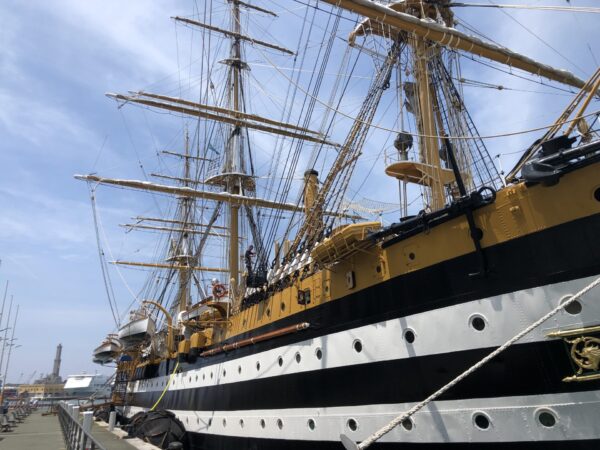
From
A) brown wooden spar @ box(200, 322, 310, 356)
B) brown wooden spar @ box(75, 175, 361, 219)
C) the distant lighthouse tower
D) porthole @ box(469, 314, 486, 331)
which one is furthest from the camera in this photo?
the distant lighthouse tower

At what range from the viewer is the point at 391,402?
5.59 m

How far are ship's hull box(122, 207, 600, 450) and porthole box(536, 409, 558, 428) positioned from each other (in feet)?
0.03

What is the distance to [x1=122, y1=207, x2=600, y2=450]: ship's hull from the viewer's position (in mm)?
4262

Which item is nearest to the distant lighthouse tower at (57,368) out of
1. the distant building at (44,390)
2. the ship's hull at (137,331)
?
A: the distant building at (44,390)

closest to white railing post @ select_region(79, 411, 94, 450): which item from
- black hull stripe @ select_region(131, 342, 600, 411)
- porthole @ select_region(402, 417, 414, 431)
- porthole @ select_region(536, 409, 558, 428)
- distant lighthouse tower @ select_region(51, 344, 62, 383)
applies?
black hull stripe @ select_region(131, 342, 600, 411)

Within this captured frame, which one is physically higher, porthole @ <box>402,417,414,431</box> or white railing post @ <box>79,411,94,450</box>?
white railing post @ <box>79,411,94,450</box>

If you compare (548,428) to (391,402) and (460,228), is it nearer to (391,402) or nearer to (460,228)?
(391,402)

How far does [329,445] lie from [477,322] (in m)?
3.14

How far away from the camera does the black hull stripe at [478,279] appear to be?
4322 mm

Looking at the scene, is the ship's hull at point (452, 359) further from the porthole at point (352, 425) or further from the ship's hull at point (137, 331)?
the ship's hull at point (137, 331)

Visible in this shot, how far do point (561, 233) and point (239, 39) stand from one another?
69.9ft

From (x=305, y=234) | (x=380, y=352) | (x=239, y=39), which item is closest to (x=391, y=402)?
(x=380, y=352)

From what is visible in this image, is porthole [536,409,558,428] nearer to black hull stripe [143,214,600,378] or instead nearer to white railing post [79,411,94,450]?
black hull stripe [143,214,600,378]

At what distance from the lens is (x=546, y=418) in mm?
4293
